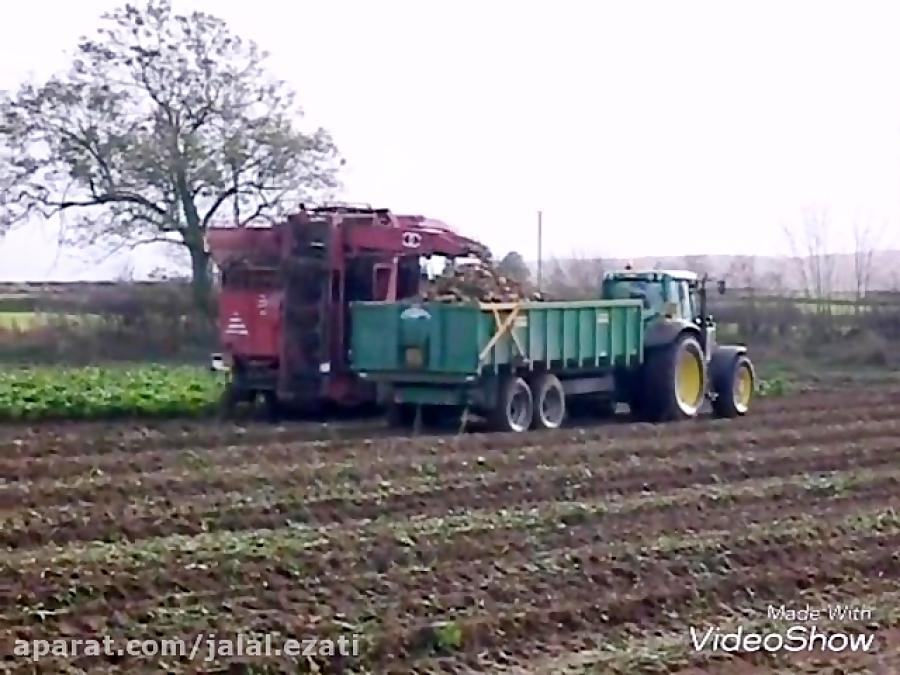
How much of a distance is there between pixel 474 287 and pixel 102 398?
507cm

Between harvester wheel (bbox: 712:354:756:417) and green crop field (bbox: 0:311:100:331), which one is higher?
green crop field (bbox: 0:311:100:331)

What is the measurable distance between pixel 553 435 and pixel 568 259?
2442 cm

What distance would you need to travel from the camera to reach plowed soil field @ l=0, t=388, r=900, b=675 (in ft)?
28.1

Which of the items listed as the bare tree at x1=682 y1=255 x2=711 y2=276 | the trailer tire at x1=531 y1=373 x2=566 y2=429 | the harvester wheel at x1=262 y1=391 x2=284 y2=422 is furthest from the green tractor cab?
the bare tree at x1=682 y1=255 x2=711 y2=276

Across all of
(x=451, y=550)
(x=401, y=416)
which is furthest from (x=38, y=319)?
(x=451, y=550)

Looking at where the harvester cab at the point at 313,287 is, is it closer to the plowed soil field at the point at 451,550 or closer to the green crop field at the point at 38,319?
the plowed soil field at the point at 451,550

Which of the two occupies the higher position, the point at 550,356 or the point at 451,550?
the point at 550,356

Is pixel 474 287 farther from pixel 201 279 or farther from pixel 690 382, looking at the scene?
pixel 201 279

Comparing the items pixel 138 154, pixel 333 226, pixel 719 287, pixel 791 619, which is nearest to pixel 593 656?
pixel 791 619

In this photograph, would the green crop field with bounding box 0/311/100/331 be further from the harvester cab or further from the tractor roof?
the tractor roof

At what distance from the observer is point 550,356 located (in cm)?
1866

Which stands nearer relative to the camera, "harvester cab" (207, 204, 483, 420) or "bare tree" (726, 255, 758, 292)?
"harvester cab" (207, 204, 483, 420)

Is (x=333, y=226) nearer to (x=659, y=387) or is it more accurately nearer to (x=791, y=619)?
(x=659, y=387)

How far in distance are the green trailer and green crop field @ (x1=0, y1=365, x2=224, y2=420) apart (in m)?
3.17
